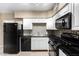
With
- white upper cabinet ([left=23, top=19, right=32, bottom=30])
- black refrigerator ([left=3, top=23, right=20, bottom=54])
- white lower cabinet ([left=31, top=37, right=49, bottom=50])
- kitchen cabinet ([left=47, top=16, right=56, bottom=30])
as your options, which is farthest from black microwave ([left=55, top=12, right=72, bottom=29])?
black refrigerator ([left=3, top=23, right=20, bottom=54])

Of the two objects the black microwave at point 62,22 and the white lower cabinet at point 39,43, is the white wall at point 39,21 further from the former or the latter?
the white lower cabinet at point 39,43

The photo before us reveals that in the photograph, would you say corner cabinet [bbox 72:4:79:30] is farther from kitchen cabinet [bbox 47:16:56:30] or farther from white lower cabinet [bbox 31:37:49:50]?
white lower cabinet [bbox 31:37:49:50]

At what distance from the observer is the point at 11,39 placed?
6.59 ft

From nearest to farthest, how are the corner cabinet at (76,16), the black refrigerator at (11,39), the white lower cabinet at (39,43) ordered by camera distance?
the corner cabinet at (76,16), the black refrigerator at (11,39), the white lower cabinet at (39,43)

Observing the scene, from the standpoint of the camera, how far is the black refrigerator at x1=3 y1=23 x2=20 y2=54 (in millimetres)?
1849

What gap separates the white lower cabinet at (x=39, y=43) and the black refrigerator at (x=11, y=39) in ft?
0.95

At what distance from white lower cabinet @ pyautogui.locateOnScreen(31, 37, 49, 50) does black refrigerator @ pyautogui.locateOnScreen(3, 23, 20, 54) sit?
0.29 metres

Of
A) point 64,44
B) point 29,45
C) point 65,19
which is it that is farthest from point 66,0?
point 29,45

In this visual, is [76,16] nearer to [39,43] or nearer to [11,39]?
[39,43]

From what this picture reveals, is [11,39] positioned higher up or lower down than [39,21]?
lower down

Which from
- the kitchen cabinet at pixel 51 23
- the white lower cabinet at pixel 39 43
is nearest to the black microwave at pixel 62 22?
the kitchen cabinet at pixel 51 23

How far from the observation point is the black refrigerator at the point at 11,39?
6.07 feet

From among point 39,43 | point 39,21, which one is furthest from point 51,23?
point 39,43

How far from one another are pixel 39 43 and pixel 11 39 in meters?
0.51
